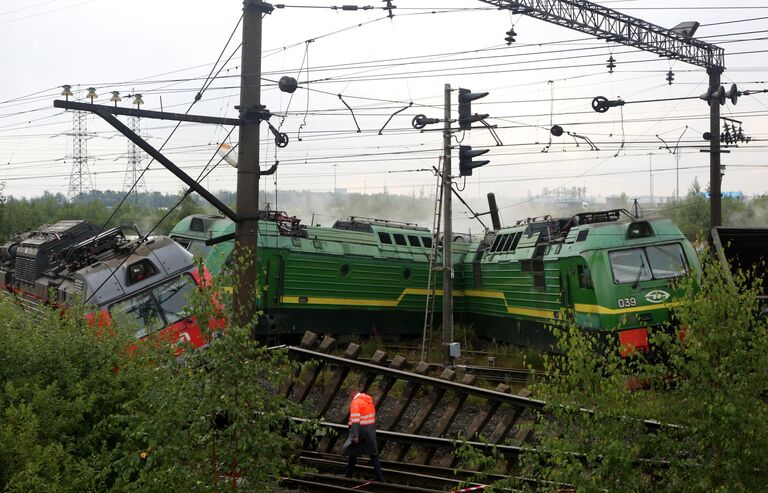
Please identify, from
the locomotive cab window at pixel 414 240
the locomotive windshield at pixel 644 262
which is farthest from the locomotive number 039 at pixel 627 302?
the locomotive cab window at pixel 414 240

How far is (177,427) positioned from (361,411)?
4.58 metres

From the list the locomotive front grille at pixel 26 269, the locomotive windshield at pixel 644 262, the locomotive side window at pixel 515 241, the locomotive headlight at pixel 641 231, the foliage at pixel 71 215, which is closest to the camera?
the locomotive windshield at pixel 644 262

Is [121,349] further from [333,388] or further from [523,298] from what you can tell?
[523,298]

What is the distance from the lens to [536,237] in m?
19.7

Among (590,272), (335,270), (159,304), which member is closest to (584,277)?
(590,272)

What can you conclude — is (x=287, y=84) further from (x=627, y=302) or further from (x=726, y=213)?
(x=726, y=213)

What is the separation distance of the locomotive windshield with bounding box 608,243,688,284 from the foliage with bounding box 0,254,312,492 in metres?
10.6

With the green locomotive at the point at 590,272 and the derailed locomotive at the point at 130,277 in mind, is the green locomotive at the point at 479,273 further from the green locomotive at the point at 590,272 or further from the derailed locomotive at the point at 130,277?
the derailed locomotive at the point at 130,277

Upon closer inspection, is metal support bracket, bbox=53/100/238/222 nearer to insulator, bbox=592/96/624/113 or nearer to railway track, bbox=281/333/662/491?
railway track, bbox=281/333/662/491

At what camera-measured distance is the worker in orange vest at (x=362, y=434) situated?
1083 centimetres

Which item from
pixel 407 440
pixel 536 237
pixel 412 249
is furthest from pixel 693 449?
pixel 412 249

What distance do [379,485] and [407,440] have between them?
4.29ft

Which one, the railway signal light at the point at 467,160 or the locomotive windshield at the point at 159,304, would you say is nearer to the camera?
the locomotive windshield at the point at 159,304

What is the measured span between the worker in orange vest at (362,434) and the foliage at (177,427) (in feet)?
10.1
